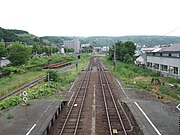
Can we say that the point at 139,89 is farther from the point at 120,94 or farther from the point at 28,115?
the point at 28,115

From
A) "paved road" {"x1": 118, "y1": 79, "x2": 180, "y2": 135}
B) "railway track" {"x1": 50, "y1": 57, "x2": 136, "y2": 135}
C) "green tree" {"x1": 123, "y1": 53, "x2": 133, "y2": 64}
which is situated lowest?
"railway track" {"x1": 50, "y1": 57, "x2": 136, "y2": 135}

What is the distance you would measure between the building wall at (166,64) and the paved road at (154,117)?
14.1m

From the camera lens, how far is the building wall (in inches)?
1152

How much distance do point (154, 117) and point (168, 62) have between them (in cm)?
2086

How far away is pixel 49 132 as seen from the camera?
445 inches

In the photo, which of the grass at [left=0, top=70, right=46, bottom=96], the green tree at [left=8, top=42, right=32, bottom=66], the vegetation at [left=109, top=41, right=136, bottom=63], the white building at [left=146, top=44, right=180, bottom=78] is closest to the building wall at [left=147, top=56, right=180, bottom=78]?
the white building at [left=146, top=44, right=180, bottom=78]

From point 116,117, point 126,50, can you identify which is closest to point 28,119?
point 116,117

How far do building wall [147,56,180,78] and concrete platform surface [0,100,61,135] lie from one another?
18565mm

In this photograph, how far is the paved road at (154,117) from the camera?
35.1 ft

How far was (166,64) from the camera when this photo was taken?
32.8m

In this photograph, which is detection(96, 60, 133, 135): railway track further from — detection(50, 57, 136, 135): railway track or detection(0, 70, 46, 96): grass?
detection(0, 70, 46, 96): grass

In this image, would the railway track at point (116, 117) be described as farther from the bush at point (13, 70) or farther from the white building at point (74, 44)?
A: the white building at point (74, 44)

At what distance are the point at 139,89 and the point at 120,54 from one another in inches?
1525

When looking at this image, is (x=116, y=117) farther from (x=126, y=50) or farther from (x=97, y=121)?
(x=126, y=50)
